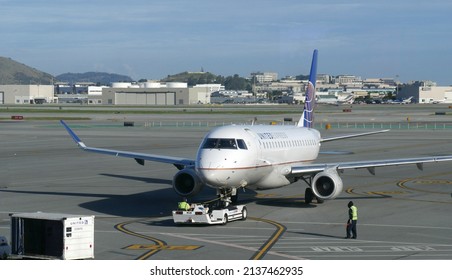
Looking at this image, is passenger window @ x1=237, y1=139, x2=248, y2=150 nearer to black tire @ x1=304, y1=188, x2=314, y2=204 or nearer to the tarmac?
the tarmac

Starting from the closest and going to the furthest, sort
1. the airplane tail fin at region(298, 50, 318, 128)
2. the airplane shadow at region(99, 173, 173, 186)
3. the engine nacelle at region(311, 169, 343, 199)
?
the engine nacelle at region(311, 169, 343, 199) → the airplane tail fin at region(298, 50, 318, 128) → the airplane shadow at region(99, 173, 173, 186)

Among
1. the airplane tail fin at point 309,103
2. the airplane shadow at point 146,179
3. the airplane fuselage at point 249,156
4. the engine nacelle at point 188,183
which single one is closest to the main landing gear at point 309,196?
the airplane fuselage at point 249,156

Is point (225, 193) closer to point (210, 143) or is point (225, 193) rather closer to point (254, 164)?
point (254, 164)

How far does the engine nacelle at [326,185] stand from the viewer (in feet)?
144

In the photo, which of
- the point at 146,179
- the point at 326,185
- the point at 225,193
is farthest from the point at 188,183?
the point at 146,179

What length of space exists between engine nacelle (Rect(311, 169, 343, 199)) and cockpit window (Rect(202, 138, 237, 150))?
6012mm

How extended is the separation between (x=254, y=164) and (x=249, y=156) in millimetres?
755

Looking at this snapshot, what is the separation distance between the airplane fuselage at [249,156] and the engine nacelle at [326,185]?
230 centimetres

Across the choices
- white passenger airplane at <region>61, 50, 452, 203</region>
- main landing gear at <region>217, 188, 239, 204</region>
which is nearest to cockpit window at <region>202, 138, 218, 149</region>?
white passenger airplane at <region>61, 50, 452, 203</region>

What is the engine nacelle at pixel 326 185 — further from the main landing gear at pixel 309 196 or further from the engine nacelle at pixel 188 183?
the engine nacelle at pixel 188 183

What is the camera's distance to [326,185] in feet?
145

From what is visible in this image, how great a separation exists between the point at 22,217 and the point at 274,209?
18334 mm

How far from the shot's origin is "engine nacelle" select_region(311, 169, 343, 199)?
1726 inches

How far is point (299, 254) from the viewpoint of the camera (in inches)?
1224
